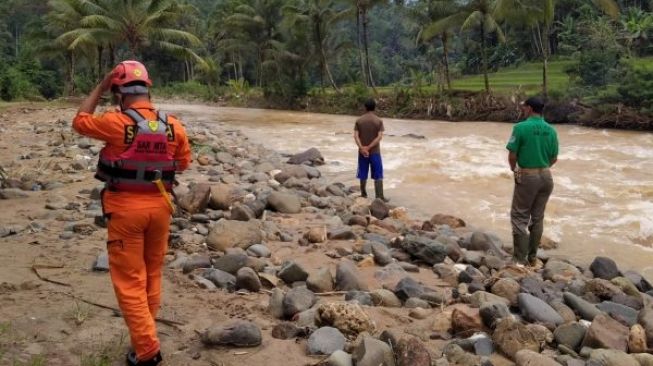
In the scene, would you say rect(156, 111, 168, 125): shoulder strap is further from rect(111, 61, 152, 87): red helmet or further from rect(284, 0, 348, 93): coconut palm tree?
rect(284, 0, 348, 93): coconut palm tree

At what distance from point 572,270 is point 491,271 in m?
0.96

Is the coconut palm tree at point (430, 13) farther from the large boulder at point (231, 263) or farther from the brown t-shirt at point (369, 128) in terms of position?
the large boulder at point (231, 263)

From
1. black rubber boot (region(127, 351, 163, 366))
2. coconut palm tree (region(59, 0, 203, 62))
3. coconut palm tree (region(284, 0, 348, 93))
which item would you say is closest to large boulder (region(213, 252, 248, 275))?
black rubber boot (region(127, 351, 163, 366))

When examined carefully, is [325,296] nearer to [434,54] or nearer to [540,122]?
[540,122]

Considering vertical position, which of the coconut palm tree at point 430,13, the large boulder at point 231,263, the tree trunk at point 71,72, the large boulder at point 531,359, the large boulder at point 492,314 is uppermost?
the coconut palm tree at point 430,13

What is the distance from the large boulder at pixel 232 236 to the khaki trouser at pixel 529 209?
109 inches

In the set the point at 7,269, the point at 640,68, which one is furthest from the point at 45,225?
the point at 640,68

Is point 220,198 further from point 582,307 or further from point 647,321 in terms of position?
point 647,321

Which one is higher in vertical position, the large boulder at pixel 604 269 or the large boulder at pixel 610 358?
the large boulder at pixel 610 358

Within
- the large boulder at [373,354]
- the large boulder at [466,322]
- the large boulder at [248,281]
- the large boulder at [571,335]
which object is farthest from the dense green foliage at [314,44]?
the large boulder at [373,354]

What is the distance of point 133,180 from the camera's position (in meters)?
3.15

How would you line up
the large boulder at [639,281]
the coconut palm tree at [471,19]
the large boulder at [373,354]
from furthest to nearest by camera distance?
the coconut palm tree at [471,19] → the large boulder at [639,281] → the large boulder at [373,354]

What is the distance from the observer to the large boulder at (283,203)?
8062mm

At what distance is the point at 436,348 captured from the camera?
12.6 ft
